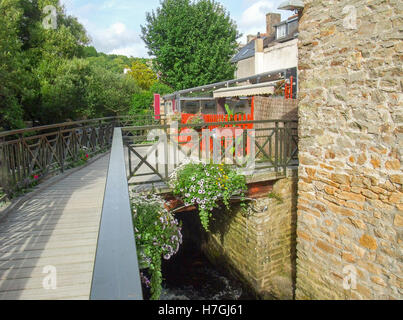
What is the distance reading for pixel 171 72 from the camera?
17.8 m

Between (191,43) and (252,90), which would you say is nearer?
(252,90)

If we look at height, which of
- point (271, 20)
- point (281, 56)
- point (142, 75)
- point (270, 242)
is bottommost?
point (270, 242)

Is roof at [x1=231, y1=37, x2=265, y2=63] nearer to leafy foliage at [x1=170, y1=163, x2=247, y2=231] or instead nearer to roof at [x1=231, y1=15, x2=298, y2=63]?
roof at [x1=231, y1=15, x2=298, y2=63]

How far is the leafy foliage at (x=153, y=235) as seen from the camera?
364 centimetres

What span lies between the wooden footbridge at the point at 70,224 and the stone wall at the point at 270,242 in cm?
64

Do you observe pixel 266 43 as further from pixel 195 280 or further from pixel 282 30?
pixel 195 280

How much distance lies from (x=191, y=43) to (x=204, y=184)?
1416cm

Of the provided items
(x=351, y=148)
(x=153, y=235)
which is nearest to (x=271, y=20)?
(x=351, y=148)

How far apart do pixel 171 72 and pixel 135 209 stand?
15.1 metres

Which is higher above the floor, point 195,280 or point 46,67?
point 46,67

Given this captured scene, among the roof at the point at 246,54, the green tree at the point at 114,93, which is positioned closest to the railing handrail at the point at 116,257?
the green tree at the point at 114,93

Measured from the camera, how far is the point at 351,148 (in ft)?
13.7
